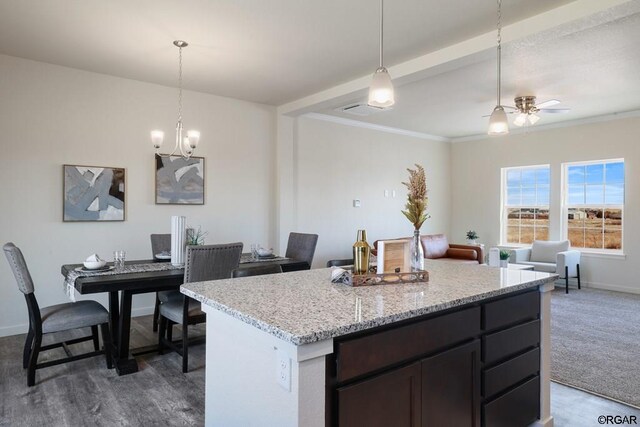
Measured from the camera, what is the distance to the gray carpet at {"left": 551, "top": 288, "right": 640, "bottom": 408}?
2959 millimetres

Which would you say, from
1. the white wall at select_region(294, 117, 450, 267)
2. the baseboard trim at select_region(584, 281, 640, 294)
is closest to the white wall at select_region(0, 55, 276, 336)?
the white wall at select_region(294, 117, 450, 267)

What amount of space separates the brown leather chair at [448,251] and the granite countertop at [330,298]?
4351 millimetres

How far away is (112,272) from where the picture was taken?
3201 millimetres

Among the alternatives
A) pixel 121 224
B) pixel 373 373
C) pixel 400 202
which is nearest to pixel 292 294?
pixel 373 373

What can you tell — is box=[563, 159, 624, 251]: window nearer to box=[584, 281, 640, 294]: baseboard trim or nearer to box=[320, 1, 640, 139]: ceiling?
box=[584, 281, 640, 294]: baseboard trim

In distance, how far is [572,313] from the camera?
16.1 feet

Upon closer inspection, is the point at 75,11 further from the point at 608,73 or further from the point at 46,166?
the point at 608,73

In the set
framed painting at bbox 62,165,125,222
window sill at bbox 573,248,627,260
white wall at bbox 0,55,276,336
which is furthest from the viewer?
window sill at bbox 573,248,627,260

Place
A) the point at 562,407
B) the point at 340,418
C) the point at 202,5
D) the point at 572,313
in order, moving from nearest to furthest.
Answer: the point at 340,418, the point at 562,407, the point at 202,5, the point at 572,313

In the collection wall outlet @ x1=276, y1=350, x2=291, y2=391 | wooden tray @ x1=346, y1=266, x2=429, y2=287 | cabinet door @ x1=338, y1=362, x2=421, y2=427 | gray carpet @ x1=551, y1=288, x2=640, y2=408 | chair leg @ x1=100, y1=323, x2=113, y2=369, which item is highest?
wooden tray @ x1=346, y1=266, x2=429, y2=287

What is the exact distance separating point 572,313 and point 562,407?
271 cm

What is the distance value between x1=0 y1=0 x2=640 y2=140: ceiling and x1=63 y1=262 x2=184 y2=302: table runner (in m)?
1.96

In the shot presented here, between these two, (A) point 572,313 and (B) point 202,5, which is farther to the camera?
(A) point 572,313

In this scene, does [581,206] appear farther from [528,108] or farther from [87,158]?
[87,158]
